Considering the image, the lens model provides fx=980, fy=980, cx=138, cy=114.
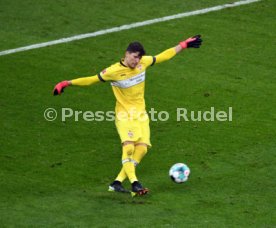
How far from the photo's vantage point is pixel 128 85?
52.4 feet

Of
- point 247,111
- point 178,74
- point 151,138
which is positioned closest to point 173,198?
point 151,138

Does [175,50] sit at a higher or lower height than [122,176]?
higher

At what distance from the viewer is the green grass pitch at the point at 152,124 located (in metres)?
14.9

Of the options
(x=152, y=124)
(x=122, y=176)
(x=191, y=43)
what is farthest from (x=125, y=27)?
(x=122, y=176)

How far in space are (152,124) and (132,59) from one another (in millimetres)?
3362

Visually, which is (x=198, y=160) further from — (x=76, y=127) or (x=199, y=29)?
(x=199, y=29)

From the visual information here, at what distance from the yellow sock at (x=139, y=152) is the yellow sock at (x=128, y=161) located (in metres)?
0.13

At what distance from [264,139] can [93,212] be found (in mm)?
4414

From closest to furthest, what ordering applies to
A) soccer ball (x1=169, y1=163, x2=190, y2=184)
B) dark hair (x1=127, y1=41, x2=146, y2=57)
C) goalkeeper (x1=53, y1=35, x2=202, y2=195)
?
dark hair (x1=127, y1=41, x2=146, y2=57) → soccer ball (x1=169, y1=163, x2=190, y2=184) → goalkeeper (x1=53, y1=35, x2=202, y2=195)

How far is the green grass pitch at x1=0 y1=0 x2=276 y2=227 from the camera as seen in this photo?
14.9 metres

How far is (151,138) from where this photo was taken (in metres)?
18.2

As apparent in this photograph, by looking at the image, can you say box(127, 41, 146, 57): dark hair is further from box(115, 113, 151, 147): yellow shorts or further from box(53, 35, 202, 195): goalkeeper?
box(115, 113, 151, 147): yellow shorts

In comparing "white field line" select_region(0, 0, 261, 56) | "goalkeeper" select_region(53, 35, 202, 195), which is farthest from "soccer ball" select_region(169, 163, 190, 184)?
"white field line" select_region(0, 0, 261, 56)

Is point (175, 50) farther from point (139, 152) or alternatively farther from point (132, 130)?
point (139, 152)
